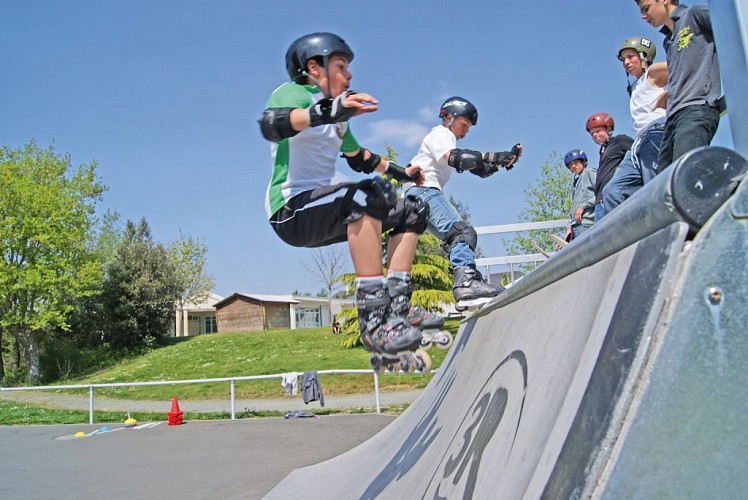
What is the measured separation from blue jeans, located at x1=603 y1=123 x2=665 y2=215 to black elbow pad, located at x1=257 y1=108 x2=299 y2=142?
2233mm

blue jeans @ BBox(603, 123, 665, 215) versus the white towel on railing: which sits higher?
blue jeans @ BBox(603, 123, 665, 215)

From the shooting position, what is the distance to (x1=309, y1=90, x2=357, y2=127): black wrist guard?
2400 millimetres

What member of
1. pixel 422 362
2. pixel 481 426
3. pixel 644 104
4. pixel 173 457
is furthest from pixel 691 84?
pixel 173 457

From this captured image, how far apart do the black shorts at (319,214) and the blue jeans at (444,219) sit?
1.04m

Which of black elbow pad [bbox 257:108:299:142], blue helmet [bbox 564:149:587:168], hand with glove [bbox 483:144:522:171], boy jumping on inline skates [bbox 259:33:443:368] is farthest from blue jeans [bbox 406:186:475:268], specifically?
blue helmet [bbox 564:149:587:168]

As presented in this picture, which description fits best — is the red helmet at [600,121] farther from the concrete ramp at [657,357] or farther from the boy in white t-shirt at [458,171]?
the concrete ramp at [657,357]

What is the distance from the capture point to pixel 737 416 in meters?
0.71

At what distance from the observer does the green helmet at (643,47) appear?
4.13m

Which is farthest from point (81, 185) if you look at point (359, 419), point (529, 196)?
point (359, 419)

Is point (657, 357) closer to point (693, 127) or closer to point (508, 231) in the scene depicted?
point (693, 127)

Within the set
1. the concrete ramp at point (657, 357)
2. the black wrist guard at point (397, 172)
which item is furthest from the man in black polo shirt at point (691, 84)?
the concrete ramp at point (657, 357)

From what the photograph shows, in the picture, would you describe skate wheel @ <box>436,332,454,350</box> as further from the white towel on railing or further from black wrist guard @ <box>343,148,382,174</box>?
the white towel on railing

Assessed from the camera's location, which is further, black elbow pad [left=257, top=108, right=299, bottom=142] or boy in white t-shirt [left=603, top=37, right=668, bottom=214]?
boy in white t-shirt [left=603, top=37, right=668, bottom=214]

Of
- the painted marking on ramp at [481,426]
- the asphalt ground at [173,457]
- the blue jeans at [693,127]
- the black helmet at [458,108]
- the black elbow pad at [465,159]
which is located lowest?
the asphalt ground at [173,457]
